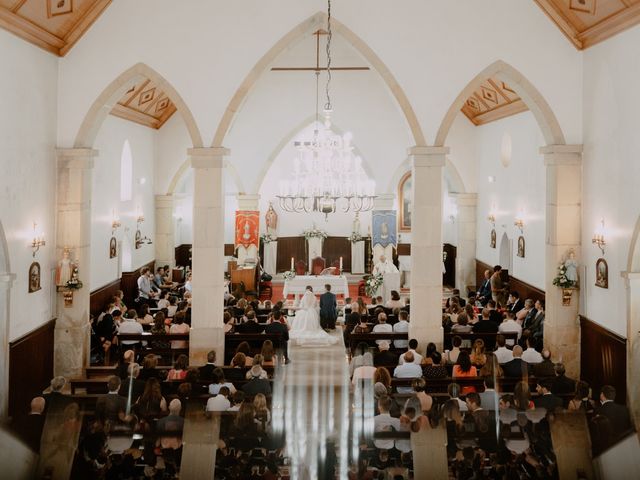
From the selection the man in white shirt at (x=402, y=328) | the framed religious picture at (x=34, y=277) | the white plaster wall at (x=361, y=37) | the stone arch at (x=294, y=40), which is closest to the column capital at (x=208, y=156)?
the stone arch at (x=294, y=40)

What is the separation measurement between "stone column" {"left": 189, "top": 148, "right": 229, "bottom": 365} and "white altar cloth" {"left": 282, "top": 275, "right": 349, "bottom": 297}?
23.2 ft

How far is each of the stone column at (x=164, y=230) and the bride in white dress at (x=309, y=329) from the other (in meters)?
7.27

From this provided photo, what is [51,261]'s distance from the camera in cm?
1218

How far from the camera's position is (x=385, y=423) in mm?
5992

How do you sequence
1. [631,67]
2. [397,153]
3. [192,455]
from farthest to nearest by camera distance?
[397,153]
[631,67]
[192,455]

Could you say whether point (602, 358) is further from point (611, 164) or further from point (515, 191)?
point (515, 191)

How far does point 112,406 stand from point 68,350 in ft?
21.6

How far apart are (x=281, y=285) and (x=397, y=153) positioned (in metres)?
6.53

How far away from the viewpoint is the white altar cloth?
1981 centimetres

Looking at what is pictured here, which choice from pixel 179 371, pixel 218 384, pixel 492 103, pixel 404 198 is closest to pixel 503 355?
pixel 218 384

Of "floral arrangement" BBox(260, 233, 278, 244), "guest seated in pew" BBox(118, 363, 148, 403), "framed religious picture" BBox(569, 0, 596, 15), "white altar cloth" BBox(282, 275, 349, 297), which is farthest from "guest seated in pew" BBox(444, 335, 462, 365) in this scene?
"floral arrangement" BBox(260, 233, 278, 244)

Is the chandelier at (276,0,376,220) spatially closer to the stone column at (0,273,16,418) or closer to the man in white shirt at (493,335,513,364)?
the man in white shirt at (493,335,513,364)

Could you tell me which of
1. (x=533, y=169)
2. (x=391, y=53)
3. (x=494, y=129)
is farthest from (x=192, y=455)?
(x=494, y=129)

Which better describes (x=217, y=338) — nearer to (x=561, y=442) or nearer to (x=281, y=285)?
(x=561, y=442)
